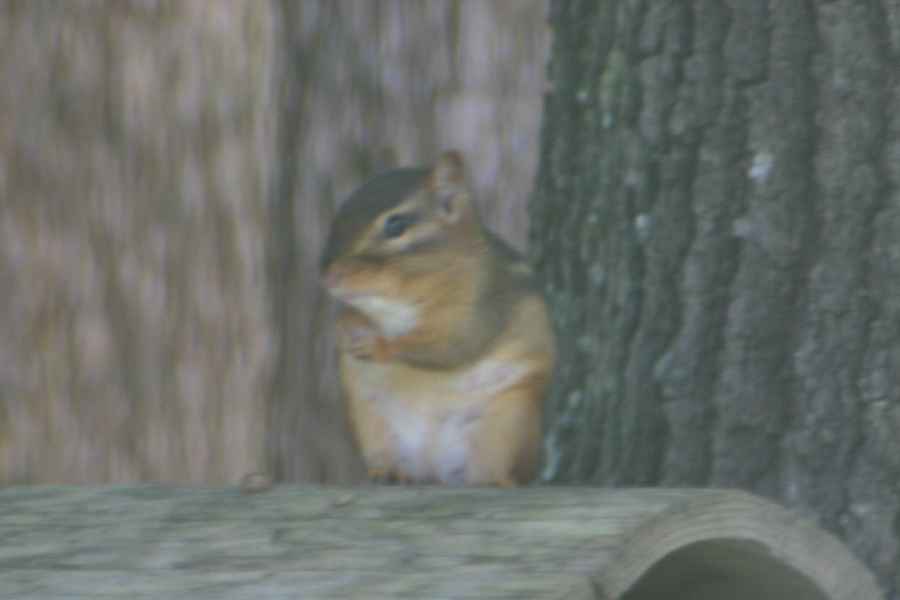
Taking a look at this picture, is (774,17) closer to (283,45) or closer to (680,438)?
(680,438)

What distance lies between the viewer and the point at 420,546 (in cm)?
245

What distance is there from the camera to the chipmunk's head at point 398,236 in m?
2.96

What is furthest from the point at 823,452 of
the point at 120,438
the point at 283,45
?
the point at 120,438

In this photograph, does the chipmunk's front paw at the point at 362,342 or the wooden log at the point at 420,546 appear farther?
the chipmunk's front paw at the point at 362,342

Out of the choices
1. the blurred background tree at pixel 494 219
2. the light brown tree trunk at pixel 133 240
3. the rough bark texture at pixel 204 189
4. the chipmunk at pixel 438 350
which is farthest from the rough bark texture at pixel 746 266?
the light brown tree trunk at pixel 133 240

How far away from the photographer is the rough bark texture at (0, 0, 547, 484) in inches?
167

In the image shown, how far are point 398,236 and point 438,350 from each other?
180 millimetres

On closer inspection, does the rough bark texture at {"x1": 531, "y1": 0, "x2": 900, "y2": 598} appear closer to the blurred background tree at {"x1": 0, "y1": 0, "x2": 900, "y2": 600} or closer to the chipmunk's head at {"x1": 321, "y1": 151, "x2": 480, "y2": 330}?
the blurred background tree at {"x1": 0, "y1": 0, "x2": 900, "y2": 600}

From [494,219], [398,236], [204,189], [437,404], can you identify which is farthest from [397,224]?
[204,189]

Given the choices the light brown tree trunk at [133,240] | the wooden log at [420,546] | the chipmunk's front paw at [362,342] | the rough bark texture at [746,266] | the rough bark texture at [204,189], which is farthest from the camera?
the light brown tree trunk at [133,240]

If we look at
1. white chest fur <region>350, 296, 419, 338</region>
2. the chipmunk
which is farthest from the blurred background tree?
white chest fur <region>350, 296, 419, 338</region>

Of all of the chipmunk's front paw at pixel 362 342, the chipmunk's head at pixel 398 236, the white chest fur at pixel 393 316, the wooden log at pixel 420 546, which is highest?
the chipmunk's head at pixel 398 236

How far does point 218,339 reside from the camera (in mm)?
4398

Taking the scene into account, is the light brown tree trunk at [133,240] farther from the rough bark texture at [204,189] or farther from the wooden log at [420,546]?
the wooden log at [420,546]
